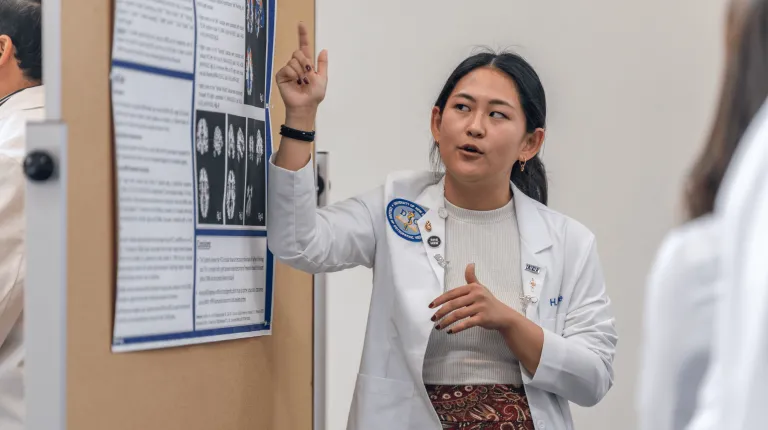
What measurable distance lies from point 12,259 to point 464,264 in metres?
1.07

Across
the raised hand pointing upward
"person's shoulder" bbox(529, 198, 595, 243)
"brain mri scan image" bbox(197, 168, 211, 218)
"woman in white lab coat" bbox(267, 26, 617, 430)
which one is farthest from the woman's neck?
"brain mri scan image" bbox(197, 168, 211, 218)

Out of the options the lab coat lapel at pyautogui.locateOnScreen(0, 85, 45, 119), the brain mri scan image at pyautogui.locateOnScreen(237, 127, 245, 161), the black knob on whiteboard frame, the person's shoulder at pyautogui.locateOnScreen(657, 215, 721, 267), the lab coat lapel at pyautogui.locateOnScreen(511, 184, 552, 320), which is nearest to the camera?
the person's shoulder at pyautogui.locateOnScreen(657, 215, 721, 267)

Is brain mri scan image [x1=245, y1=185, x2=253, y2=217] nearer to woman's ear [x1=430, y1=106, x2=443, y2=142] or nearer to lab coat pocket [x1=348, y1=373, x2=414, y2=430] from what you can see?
lab coat pocket [x1=348, y1=373, x2=414, y2=430]

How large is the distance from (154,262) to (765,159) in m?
1.13

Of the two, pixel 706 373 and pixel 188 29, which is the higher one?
pixel 188 29

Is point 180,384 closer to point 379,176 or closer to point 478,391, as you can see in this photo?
point 478,391

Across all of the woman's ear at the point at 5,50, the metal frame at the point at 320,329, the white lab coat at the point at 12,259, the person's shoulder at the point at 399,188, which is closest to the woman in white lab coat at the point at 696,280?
the person's shoulder at the point at 399,188

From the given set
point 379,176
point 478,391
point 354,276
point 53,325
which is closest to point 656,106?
point 379,176

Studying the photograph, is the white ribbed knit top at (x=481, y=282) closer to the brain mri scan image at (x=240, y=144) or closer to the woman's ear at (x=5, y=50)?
the brain mri scan image at (x=240, y=144)

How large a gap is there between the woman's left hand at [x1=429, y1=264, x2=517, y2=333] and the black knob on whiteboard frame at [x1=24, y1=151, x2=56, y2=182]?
0.89 metres

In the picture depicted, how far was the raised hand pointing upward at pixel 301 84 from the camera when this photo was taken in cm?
201

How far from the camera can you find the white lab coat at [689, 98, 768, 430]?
0.84 m

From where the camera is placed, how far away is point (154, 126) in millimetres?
1673

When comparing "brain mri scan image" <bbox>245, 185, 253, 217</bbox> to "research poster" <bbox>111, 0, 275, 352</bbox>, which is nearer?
"research poster" <bbox>111, 0, 275, 352</bbox>
